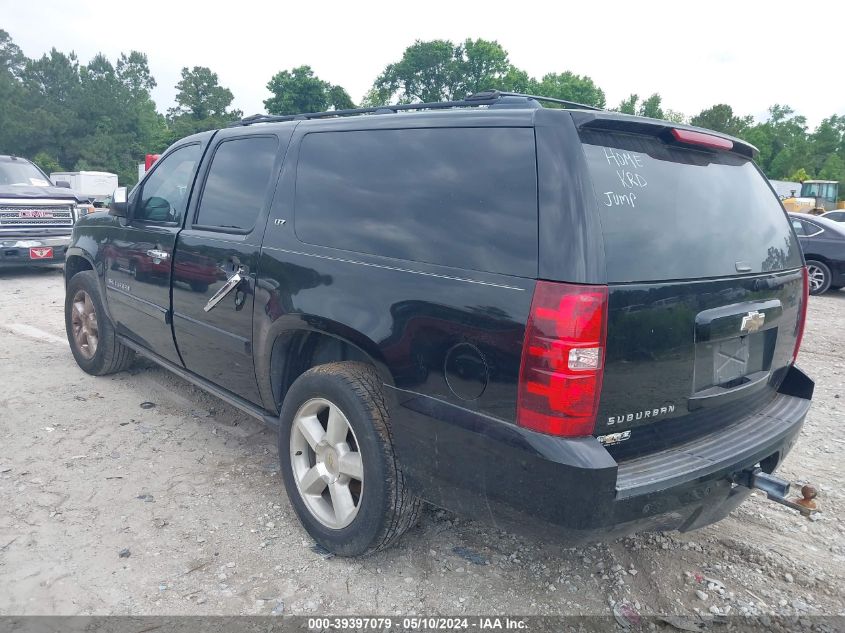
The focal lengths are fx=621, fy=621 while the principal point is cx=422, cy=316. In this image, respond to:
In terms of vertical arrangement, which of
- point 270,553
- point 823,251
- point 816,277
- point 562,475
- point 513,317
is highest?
point 513,317

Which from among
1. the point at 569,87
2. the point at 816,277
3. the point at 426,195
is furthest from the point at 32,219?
the point at 569,87

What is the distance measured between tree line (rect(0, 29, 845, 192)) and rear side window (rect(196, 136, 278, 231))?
5284 cm

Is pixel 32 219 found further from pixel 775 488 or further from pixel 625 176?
pixel 775 488

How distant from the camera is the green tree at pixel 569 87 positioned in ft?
216

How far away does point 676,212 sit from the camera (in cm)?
241

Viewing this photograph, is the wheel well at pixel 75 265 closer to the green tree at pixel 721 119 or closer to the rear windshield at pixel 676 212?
the rear windshield at pixel 676 212

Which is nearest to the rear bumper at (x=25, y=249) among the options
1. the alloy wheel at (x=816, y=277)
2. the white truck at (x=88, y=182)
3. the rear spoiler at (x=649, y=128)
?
the rear spoiler at (x=649, y=128)

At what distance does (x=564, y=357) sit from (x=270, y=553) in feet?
5.87

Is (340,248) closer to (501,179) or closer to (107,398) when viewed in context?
(501,179)

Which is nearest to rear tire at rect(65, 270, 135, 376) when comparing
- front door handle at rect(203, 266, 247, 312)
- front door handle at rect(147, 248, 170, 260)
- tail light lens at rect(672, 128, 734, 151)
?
front door handle at rect(147, 248, 170, 260)

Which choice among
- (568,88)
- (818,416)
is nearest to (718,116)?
(568,88)

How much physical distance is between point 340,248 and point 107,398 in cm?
304

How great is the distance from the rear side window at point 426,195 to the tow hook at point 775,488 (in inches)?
50.5

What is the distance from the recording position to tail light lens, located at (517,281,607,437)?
2031 mm
